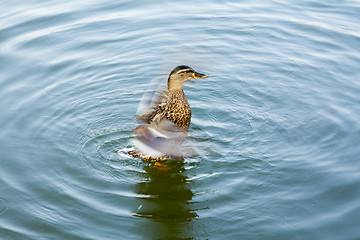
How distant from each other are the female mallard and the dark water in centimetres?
28

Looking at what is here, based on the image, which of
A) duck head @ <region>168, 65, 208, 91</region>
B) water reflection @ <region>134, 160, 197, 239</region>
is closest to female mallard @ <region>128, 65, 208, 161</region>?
duck head @ <region>168, 65, 208, 91</region>

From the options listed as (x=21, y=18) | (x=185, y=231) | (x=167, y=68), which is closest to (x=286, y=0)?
(x=167, y=68)

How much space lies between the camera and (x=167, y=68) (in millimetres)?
7316

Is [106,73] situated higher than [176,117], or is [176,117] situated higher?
[106,73]

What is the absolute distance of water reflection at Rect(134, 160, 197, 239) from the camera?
15.2 ft

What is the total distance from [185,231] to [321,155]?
75.1 inches

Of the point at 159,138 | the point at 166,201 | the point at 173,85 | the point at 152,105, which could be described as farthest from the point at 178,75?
the point at 166,201

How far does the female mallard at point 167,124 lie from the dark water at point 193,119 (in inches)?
11.2

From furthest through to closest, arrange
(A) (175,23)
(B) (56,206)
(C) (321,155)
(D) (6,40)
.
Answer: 1. (A) (175,23)
2. (D) (6,40)
3. (C) (321,155)
4. (B) (56,206)

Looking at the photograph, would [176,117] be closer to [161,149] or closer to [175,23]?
[161,149]

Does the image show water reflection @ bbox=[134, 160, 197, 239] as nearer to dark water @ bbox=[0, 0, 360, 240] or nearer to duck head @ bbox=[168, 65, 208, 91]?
dark water @ bbox=[0, 0, 360, 240]

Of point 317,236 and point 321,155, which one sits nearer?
point 317,236

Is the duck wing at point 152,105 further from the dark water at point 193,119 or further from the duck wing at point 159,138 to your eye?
the dark water at point 193,119

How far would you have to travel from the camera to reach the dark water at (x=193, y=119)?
475 centimetres
